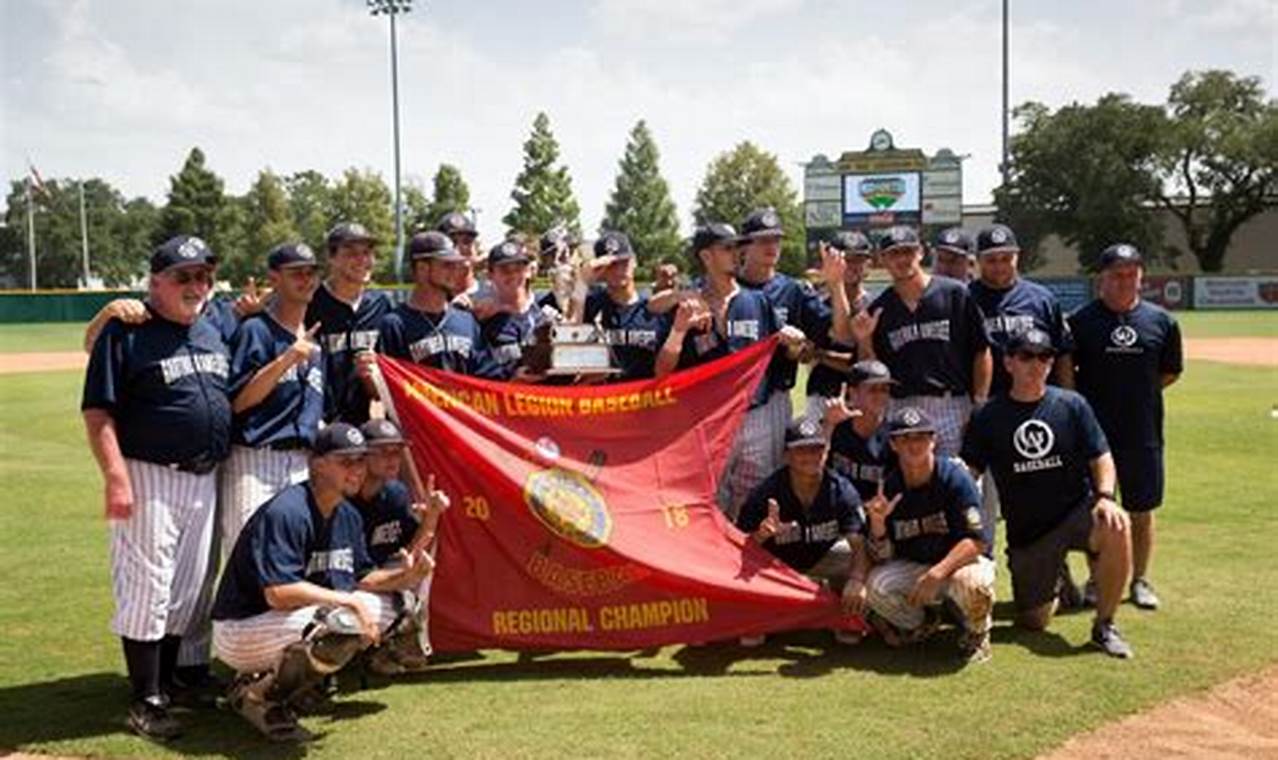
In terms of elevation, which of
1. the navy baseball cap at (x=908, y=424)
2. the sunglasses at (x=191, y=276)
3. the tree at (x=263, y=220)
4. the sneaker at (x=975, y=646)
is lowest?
the sneaker at (x=975, y=646)

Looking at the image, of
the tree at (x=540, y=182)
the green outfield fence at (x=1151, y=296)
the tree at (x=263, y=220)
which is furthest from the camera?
the tree at (x=263, y=220)

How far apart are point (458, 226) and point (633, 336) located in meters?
1.55

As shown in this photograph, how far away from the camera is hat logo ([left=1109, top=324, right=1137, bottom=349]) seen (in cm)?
704

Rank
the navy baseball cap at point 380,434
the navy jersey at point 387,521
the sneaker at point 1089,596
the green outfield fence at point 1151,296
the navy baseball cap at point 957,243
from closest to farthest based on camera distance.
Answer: the navy baseball cap at point 380,434
the navy jersey at point 387,521
the sneaker at point 1089,596
the navy baseball cap at point 957,243
the green outfield fence at point 1151,296

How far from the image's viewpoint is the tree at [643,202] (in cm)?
6662

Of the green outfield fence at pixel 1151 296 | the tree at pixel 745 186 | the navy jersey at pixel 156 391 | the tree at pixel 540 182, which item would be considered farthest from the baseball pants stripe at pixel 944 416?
the tree at pixel 745 186

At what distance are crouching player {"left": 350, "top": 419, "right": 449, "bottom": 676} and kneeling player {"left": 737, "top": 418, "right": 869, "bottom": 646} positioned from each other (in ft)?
5.57

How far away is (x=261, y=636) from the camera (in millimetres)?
4988

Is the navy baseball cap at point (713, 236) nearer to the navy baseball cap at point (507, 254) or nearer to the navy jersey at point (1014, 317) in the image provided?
the navy baseball cap at point (507, 254)

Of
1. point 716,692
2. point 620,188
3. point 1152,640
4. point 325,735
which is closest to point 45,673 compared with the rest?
point 325,735

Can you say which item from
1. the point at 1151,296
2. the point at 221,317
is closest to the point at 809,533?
the point at 221,317

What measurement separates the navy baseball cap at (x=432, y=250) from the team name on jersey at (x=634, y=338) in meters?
1.12

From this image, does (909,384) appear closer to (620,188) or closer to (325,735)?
(325,735)

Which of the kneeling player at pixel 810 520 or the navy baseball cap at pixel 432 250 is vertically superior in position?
the navy baseball cap at pixel 432 250
